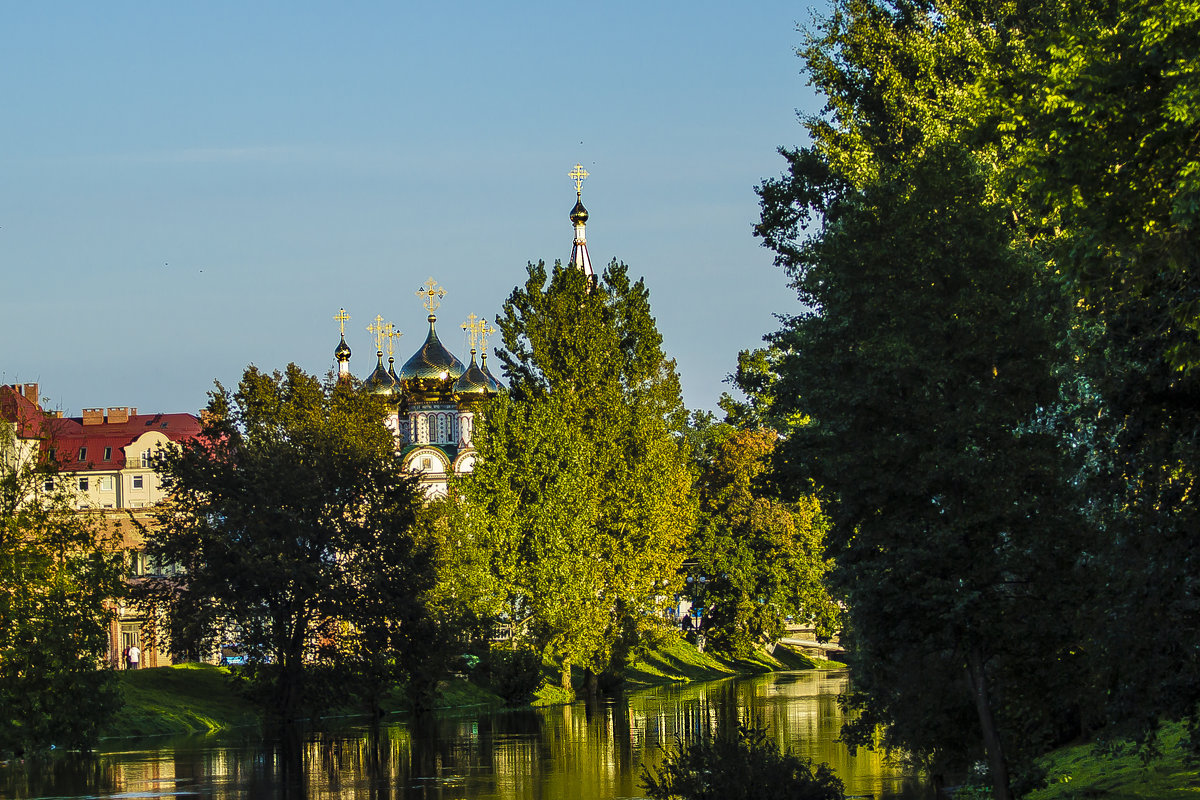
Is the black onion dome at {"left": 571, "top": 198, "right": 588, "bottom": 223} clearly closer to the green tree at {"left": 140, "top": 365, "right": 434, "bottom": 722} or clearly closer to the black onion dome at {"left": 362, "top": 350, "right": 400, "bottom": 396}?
the black onion dome at {"left": 362, "top": 350, "right": 400, "bottom": 396}

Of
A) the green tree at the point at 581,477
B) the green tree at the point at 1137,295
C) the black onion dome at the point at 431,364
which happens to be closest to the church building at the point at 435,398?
the black onion dome at the point at 431,364

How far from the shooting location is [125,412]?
11181 centimetres

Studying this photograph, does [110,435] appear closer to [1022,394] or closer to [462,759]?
[462,759]

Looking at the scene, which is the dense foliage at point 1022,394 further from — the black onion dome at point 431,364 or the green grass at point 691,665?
the black onion dome at point 431,364

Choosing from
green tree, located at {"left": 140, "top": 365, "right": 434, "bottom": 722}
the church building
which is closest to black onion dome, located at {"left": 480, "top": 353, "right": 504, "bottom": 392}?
the church building

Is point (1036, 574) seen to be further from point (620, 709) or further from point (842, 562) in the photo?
point (620, 709)

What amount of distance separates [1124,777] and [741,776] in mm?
6650

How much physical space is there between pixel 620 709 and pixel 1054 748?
3020cm

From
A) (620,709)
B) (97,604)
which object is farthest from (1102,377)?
(620,709)

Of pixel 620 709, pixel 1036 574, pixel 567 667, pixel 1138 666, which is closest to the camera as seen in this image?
pixel 1138 666

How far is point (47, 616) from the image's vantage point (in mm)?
37281

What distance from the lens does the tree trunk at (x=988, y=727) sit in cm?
2238

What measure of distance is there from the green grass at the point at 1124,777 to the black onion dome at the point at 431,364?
9986 cm

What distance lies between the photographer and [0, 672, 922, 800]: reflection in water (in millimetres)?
32969
